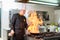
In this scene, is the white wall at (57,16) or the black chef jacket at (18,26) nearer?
the black chef jacket at (18,26)

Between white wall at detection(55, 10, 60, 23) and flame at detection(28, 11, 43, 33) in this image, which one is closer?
flame at detection(28, 11, 43, 33)

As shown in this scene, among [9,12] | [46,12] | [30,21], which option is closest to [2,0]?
[9,12]

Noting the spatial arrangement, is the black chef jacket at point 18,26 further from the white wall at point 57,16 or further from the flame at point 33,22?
the white wall at point 57,16

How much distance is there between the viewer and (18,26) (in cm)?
204

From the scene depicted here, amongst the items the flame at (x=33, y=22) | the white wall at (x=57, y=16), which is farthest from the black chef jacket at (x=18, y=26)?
the white wall at (x=57, y=16)

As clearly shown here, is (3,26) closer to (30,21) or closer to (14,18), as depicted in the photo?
(14,18)

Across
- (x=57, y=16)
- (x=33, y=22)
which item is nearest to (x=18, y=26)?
(x=33, y=22)

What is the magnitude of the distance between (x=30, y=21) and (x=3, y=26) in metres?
0.44

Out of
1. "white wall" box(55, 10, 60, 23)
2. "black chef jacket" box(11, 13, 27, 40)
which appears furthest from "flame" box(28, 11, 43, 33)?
"white wall" box(55, 10, 60, 23)

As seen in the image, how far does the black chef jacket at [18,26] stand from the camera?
2031mm

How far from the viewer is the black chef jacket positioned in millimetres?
2031

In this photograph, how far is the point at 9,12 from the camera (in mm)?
2238

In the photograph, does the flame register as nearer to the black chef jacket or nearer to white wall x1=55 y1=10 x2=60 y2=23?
the black chef jacket

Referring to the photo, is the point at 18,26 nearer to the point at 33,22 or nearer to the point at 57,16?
the point at 33,22
